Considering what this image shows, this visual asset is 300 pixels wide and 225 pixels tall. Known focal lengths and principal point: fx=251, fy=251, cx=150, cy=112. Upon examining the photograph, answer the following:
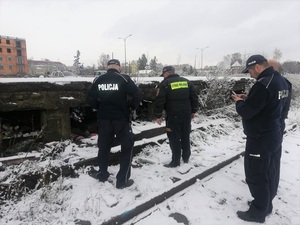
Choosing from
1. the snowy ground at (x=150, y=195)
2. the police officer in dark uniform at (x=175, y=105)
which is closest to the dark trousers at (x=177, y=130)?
the police officer in dark uniform at (x=175, y=105)

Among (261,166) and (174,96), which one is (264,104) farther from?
(174,96)

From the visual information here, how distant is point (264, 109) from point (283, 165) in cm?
300

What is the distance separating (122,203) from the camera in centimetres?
364

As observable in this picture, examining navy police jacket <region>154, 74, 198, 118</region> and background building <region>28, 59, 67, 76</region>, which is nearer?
navy police jacket <region>154, 74, 198, 118</region>

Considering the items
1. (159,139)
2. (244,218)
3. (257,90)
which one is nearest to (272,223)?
(244,218)

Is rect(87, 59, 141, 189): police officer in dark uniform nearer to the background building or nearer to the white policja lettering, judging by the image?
the white policja lettering

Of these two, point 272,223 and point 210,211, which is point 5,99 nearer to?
point 210,211

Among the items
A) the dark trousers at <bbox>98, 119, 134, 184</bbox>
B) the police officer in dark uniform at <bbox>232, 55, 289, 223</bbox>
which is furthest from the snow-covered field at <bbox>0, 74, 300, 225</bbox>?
the police officer in dark uniform at <bbox>232, 55, 289, 223</bbox>

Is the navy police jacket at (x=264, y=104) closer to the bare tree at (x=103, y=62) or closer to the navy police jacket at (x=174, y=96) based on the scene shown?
the navy police jacket at (x=174, y=96)

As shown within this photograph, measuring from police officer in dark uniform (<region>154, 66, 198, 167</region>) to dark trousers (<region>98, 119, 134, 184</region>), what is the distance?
1.06 metres

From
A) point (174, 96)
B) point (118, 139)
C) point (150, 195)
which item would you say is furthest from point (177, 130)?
point (150, 195)

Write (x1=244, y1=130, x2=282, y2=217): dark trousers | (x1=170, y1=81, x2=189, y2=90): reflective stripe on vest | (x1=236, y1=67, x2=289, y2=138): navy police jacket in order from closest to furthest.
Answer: (x1=236, y1=67, x2=289, y2=138): navy police jacket, (x1=244, y1=130, x2=282, y2=217): dark trousers, (x1=170, y1=81, x2=189, y2=90): reflective stripe on vest

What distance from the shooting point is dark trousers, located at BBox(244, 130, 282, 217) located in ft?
10.9

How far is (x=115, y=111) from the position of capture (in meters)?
4.07
